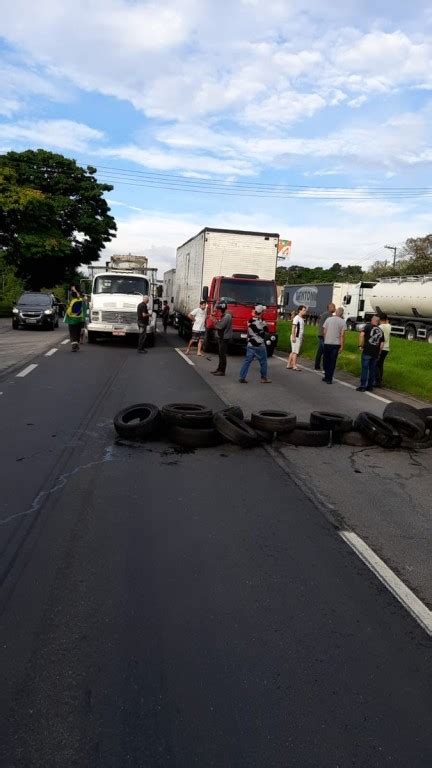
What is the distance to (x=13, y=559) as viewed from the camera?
4.21m

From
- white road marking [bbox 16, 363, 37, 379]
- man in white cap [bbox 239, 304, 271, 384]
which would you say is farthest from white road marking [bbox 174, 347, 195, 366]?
white road marking [bbox 16, 363, 37, 379]

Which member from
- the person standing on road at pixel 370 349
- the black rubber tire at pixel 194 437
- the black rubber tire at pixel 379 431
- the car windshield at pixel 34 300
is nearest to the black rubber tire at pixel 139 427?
the black rubber tire at pixel 194 437

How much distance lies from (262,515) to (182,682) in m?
2.45

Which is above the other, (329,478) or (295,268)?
(295,268)

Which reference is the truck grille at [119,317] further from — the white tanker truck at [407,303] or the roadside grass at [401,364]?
the white tanker truck at [407,303]

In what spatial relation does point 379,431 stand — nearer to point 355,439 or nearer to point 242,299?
point 355,439

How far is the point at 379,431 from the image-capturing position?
26.9ft

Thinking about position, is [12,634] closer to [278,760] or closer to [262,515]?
[278,760]

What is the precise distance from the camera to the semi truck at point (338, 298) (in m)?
42.6

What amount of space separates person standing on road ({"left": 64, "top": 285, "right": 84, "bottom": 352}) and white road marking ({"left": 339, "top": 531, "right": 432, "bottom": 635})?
14.7 m

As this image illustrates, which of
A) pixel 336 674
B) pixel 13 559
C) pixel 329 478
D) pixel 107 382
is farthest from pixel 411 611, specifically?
pixel 107 382

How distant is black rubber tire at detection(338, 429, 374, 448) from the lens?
832 cm

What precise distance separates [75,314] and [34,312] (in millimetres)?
11195

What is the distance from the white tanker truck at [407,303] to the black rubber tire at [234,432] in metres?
27.3
